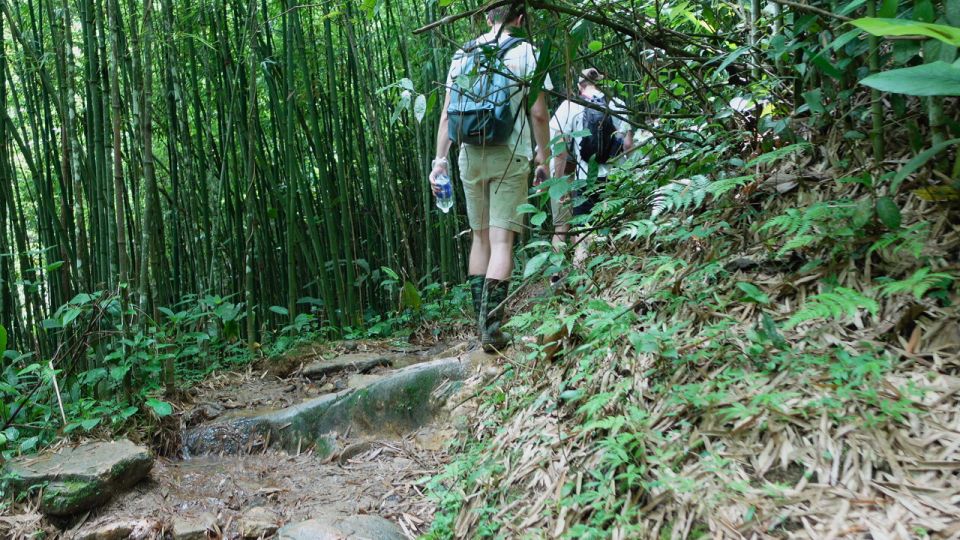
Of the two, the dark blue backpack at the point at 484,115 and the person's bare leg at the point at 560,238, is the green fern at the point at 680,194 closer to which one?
the person's bare leg at the point at 560,238

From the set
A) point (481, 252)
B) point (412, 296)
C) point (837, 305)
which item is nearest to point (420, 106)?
point (481, 252)

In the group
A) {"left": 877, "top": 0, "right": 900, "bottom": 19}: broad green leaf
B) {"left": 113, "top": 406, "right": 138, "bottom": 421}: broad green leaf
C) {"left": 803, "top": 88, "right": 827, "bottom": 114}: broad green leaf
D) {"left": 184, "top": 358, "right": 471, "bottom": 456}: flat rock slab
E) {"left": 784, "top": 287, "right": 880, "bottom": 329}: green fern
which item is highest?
{"left": 877, "top": 0, "right": 900, "bottom": 19}: broad green leaf

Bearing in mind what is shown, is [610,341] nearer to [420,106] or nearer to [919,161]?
[919,161]

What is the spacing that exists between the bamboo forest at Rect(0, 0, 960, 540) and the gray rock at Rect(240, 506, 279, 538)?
10 millimetres

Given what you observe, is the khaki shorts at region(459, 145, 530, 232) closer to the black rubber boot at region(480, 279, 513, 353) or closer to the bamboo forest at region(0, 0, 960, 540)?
the bamboo forest at region(0, 0, 960, 540)

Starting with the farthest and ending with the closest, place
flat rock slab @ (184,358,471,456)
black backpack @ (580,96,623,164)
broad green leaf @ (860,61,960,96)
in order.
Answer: black backpack @ (580,96,623,164) < flat rock slab @ (184,358,471,456) < broad green leaf @ (860,61,960,96)

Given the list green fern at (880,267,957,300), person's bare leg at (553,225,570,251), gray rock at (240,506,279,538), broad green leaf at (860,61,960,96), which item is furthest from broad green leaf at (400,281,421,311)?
broad green leaf at (860,61,960,96)

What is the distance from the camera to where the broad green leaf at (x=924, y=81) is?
3.33 feet

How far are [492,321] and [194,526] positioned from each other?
1232 millimetres

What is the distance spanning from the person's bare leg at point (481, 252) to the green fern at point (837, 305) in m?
1.71

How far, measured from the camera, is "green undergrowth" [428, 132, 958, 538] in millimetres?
1299

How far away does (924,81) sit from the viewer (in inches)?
40.7

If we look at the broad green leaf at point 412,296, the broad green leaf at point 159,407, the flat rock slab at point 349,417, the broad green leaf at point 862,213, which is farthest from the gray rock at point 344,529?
the broad green leaf at point 412,296

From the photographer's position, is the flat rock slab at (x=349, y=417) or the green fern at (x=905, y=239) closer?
the green fern at (x=905, y=239)
